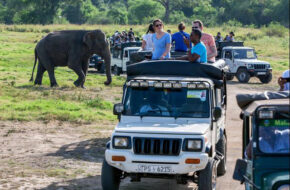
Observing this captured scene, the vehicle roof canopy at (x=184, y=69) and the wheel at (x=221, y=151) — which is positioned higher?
the vehicle roof canopy at (x=184, y=69)

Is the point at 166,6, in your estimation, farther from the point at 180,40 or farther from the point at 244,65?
A: the point at 180,40

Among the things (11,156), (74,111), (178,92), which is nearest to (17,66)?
(74,111)

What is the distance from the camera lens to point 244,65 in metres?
32.0

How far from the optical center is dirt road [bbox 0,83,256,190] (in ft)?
36.3

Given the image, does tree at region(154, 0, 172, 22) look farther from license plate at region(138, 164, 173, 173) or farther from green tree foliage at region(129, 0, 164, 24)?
license plate at region(138, 164, 173, 173)

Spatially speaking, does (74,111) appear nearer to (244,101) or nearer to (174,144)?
(174,144)

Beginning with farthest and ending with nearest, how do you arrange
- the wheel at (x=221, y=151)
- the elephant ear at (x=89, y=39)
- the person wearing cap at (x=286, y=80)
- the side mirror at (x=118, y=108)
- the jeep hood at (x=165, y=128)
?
the elephant ear at (x=89, y=39)
the wheel at (x=221, y=151)
the side mirror at (x=118, y=108)
the jeep hood at (x=165, y=128)
the person wearing cap at (x=286, y=80)

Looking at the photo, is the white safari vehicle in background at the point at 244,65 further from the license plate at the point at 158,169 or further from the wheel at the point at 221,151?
the license plate at the point at 158,169

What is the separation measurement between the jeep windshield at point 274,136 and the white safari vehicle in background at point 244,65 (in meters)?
23.6

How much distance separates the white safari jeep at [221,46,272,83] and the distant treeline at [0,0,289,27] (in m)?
46.2

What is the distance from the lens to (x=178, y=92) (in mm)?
10461

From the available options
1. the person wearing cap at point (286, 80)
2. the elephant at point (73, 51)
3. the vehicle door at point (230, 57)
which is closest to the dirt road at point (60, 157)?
the person wearing cap at point (286, 80)

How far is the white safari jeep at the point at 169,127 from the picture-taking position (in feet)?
30.9

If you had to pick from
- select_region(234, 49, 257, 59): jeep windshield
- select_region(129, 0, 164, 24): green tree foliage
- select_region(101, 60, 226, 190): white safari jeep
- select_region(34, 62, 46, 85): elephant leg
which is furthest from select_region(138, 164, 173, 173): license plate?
select_region(129, 0, 164, 24): green tree foliage
